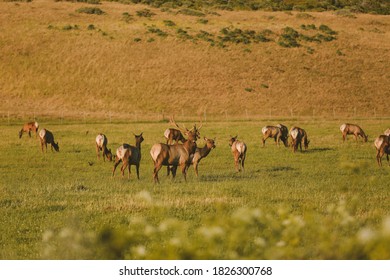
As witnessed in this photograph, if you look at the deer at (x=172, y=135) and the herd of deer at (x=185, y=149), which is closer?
the herd of deer at (x=185, y=149)

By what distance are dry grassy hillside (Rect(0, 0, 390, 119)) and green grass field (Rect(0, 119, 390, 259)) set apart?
3369cm

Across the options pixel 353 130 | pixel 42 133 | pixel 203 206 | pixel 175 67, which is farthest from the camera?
pixel 175 67

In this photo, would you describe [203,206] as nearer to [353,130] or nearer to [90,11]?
[353,130]

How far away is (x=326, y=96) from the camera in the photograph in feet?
247

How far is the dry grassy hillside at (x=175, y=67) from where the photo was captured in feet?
235

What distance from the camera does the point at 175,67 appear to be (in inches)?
3297

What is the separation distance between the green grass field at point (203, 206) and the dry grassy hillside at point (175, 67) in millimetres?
33692

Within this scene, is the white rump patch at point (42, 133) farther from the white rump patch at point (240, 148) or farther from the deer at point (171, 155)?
the deer at point (171, 155)

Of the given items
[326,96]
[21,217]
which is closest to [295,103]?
[326,96]

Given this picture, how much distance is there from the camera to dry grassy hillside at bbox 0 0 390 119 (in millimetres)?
71688

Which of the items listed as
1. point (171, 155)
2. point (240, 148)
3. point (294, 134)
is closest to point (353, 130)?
point (294, 134)

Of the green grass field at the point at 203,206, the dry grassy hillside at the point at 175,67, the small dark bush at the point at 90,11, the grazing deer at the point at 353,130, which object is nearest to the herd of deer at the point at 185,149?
the grazing deer at the point at 353,130

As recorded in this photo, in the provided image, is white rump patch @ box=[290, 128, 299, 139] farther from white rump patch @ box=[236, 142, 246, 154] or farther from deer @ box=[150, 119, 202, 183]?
deer @ box=[150, 119, 202, 183]

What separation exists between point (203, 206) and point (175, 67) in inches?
2750
